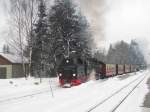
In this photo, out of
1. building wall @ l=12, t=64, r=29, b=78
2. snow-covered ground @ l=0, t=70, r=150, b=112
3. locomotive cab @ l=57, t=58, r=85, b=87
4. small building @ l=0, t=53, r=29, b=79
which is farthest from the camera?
building wall @ l=12, t=64, r=29, b=78

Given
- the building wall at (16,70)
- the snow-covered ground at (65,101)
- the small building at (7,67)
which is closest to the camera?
the snow-covered ground at (65,101)

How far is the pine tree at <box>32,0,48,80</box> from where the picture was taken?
48875 mm

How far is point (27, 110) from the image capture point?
47.0 ft

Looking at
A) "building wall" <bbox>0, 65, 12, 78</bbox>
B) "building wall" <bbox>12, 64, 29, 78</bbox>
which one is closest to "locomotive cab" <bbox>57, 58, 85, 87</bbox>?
"building wall" <bbox>0, 65, 12, 78</bbox>

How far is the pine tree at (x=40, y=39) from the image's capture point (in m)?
48.9

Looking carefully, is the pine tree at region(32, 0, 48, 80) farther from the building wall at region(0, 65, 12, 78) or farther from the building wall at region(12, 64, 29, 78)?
the building wall at region(0, 65, 12, 78)

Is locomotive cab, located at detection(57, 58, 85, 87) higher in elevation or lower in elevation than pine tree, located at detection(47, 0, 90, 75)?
lower

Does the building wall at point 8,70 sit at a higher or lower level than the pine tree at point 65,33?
lower

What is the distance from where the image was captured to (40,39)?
49.2 m

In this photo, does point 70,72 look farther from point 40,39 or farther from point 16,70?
point 16,70

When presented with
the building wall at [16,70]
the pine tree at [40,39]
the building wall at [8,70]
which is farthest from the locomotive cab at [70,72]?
the building wall at [16,70]

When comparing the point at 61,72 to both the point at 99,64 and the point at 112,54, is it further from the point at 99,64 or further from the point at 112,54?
the point at 112,54

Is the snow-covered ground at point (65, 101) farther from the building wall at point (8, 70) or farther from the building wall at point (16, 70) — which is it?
the building wall at point (16, 70)

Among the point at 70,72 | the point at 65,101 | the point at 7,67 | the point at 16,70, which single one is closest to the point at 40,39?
the point at 16,70
